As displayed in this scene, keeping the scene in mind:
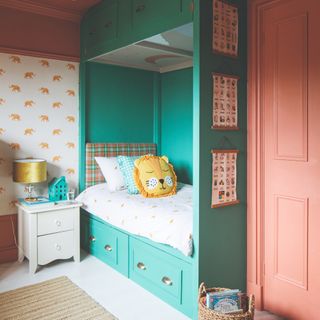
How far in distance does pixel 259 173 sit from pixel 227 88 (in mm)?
658

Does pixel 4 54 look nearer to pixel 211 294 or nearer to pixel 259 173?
pixel 259 173

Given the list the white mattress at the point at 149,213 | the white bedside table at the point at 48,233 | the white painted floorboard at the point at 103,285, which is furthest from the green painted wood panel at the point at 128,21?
the white painted floorboard at the point at 103,285

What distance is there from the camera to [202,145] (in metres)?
2.43

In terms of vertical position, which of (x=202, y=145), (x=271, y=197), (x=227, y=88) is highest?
(x=227, y=88)

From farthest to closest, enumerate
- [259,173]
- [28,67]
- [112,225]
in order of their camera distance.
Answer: [28,67], [112,225], [259,173]

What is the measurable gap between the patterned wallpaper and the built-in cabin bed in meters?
0.28

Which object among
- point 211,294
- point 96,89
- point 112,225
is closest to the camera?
point 211,294

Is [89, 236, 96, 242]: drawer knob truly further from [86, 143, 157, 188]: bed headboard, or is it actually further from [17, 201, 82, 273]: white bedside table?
[86, 143, 157, 188]: bed headboard

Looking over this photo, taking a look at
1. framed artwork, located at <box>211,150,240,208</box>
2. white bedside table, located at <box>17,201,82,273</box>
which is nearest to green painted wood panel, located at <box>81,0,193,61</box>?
framed artwork, located at <box>211,150,240,208</box>

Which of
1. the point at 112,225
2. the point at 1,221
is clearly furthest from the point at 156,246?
the point at 1,221

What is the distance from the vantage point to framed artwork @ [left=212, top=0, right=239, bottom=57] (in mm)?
2449

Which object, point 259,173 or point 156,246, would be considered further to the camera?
point 156,246

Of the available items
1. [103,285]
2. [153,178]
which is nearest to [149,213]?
[153,178]

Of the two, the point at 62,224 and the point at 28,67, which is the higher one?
the point at 28,67
